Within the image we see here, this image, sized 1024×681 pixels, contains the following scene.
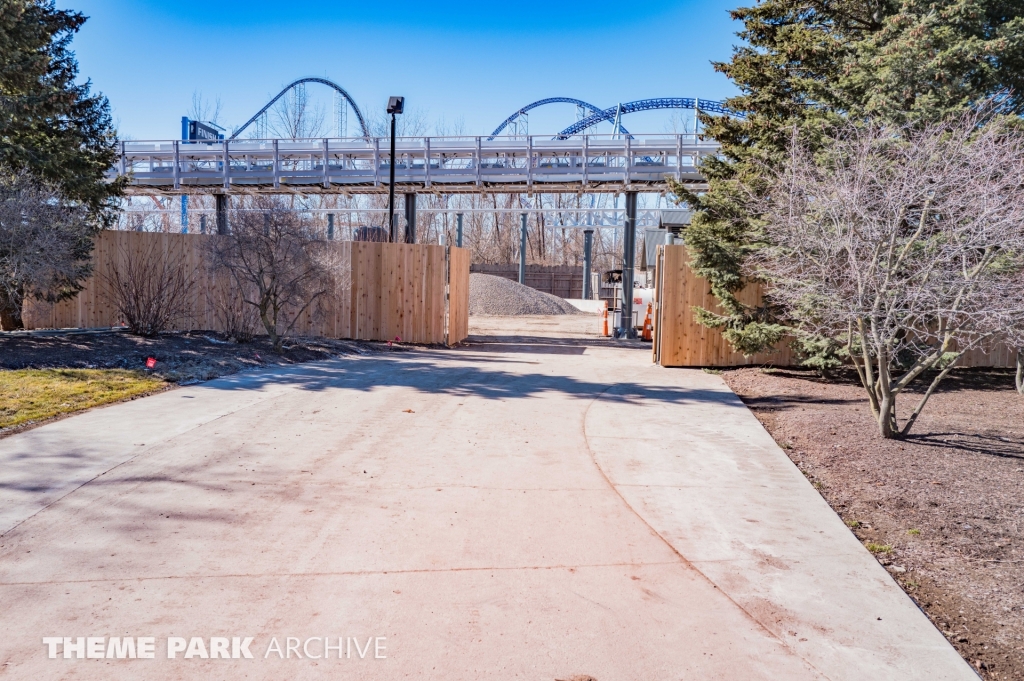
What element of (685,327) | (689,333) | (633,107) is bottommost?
(689,333)

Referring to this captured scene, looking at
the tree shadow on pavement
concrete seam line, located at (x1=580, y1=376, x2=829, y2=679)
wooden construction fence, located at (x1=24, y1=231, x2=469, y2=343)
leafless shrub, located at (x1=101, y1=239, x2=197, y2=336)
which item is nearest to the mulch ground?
leafless shrub, located at (x1=101, y1=239, x2=197, y2=336)

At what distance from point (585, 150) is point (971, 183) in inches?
572

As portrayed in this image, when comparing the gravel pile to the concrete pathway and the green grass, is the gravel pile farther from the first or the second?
the concrete pathway

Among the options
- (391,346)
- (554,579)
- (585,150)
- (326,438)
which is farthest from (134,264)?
(554,579)

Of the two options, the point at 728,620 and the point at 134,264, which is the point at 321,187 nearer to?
the point at 134,264

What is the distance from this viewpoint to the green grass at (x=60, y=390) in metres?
7.59

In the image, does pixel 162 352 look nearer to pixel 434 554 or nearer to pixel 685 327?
pixel 434 554

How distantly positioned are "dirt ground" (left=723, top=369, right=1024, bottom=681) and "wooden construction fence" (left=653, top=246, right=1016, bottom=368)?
354 centimetres

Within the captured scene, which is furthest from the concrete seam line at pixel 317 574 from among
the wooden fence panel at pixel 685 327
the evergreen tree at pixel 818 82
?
the wooden fence panel at pixel 685 327

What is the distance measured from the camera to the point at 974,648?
3.45 meters

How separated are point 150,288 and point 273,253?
248cm

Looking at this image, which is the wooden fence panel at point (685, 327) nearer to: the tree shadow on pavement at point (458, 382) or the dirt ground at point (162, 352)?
the tree shadow on pavement at point (458, 382)

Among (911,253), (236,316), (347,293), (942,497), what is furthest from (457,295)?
(942,497)

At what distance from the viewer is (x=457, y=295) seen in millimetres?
17188
